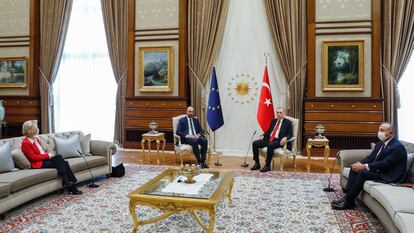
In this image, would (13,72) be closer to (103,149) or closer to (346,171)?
(103,149)

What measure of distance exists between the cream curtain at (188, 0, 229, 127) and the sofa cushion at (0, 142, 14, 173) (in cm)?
477

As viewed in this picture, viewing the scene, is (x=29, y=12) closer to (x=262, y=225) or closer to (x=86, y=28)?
(x=86, y=28)

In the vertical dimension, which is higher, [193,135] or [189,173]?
[193,135]

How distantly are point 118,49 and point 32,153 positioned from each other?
510cm

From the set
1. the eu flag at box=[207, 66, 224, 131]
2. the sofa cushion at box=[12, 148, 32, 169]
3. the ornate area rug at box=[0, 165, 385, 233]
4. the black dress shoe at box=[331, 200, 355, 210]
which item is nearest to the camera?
the ornate area rug at box=[0, 165, 385, 233]

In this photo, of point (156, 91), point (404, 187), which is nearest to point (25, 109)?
point (156, 91)

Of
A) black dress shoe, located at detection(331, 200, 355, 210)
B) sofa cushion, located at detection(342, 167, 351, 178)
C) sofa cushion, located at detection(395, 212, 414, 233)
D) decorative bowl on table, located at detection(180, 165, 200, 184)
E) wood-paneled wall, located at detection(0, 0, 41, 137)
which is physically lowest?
black dress shoe, located at detection(331, 200, 355, 210)

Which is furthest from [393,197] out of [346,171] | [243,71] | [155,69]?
[155,69]

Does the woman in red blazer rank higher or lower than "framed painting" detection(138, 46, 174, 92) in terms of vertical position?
lower

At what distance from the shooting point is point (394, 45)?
7508 mm

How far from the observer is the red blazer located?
444 cm

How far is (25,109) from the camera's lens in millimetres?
9438

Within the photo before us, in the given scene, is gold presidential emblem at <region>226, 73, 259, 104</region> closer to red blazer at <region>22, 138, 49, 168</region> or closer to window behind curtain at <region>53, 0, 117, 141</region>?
window behind curtain at <region>53, 0, 117, 141</region>

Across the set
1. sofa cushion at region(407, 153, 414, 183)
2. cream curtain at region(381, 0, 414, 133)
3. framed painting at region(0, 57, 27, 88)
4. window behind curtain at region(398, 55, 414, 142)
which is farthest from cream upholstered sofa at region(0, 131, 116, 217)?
window behind curtain at region(398, 55, 414, 142)
